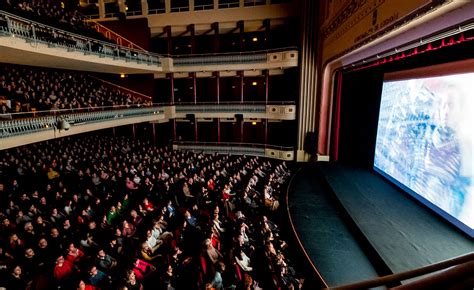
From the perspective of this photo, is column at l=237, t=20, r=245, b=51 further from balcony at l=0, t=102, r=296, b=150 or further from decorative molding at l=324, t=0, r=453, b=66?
decorative molding at l=324, t=0, r=453, b=66

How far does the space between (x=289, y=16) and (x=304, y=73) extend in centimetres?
327

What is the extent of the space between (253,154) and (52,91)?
10034 millimetres

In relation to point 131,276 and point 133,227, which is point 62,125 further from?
point 131,276

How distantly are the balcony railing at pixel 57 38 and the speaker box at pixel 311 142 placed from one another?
9.24m

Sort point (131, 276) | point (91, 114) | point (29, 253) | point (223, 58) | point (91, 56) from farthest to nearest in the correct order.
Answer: point (223, 58), point (91, 56), point (91, 114), point (29, 253), point (131, 276)

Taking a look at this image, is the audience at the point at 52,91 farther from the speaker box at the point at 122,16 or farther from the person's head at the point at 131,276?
the person's head at the point at 131,276

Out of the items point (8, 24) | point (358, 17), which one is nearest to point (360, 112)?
point (358, 17)

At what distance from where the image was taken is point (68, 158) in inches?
396

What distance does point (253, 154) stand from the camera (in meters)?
16.2

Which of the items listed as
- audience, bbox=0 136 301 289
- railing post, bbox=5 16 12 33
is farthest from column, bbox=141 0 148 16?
railing post, bbox=5 16 12 33

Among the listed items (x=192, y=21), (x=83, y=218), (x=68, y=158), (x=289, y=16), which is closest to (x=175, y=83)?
(x=192, y=21)

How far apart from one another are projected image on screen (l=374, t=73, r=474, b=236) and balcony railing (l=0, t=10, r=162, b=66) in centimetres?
1060

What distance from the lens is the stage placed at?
5.62 m

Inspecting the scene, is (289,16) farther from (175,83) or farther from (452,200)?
(452,200)
